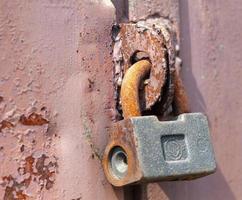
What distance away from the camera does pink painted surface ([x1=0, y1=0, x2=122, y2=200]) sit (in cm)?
68

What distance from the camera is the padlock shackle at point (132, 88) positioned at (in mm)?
699

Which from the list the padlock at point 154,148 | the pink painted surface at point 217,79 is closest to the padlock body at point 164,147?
the padlock at point 154,148

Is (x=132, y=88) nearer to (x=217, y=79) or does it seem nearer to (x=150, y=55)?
(x=150, y=55)

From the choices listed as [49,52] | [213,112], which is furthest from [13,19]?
[213,112]

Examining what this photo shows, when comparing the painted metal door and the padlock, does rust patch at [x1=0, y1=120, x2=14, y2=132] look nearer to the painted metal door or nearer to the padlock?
the painted metal door

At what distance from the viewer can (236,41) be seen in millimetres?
843

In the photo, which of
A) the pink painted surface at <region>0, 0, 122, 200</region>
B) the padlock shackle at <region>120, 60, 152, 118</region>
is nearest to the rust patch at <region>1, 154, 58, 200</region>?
the pink painted surface at <region>0, 0, 122, 200</region>

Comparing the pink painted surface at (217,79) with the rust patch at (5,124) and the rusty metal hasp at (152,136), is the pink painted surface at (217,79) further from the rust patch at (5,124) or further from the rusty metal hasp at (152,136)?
the rust patch at (5,124)

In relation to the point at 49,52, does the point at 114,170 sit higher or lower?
lower

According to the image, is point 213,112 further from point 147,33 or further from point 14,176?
point 14,176

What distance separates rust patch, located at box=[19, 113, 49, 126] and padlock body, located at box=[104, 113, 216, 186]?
0.08 m

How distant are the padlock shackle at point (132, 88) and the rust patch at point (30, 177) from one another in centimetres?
10

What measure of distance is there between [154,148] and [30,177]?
5.7 inches

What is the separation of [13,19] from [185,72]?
24 cm
